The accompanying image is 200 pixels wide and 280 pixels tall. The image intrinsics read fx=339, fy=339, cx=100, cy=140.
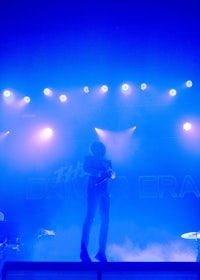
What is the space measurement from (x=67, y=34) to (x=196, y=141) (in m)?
4.96

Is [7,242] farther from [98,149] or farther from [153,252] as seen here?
[153,252]

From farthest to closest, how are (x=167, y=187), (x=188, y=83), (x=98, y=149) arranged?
(x=188, y=83) < (x=167, y=187) < (x=98, y=149)

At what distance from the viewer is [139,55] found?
33.2 ft

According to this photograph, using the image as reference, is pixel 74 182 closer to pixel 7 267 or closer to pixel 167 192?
pixel 167 192

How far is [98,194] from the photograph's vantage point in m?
6.00

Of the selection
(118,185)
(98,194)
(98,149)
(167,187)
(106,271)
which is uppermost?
(118,185)

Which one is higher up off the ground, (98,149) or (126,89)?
(126,89)

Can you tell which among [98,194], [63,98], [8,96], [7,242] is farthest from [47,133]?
[98,194]

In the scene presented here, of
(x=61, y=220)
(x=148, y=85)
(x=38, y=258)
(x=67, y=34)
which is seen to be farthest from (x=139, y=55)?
(x=38, y=258)

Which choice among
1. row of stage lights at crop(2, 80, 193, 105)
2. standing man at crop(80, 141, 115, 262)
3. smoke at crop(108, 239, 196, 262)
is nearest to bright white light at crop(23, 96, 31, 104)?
row of stage lights at crop(2, 80, 193, 105)

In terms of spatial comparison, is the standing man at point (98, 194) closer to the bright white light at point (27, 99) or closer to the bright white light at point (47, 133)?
the bright white light at point (47, 133)

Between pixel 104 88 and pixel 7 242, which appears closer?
Answer: pixel 7 242

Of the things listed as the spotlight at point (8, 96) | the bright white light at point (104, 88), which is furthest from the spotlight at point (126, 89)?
the spotlight at point (8, 96)

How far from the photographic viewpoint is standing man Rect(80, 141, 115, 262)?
582 centimetres
